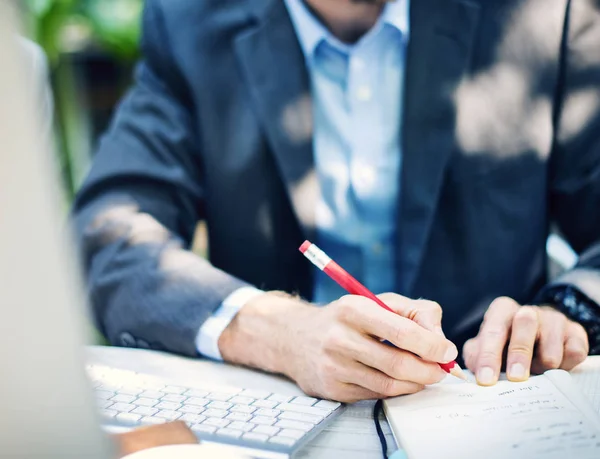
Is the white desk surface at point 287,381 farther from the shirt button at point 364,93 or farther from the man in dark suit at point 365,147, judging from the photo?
the shirt button at point 364,93

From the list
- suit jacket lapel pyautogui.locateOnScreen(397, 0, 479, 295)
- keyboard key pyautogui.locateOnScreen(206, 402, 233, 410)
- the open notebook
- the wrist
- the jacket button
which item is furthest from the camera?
suit jacket lapel pyautogui.locateOnScreen(397, 0, 479, 295)

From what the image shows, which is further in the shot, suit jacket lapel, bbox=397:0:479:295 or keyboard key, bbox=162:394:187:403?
suit jacket lapel, bbox=397:0:479:295

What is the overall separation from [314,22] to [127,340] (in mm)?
632

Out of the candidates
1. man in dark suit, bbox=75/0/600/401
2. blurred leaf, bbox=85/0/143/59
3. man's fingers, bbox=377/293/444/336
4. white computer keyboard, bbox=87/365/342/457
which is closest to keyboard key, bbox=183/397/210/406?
white computer keyboard, bbox=87/365/342/457

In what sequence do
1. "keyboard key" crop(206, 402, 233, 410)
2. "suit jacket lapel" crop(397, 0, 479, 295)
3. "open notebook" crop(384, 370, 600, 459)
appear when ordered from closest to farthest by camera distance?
"open notebook" crop(384, 370, 600, 459), "keyboard key" crop(206, 402, 233, 410), "suit jacket lapel" crop(397, 0, 479, 295)

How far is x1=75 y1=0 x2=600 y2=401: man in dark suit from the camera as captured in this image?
103 cm

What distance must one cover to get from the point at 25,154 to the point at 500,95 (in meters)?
0.90

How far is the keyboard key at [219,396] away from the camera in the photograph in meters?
0.64

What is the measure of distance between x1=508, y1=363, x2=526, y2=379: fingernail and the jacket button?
0.49 m

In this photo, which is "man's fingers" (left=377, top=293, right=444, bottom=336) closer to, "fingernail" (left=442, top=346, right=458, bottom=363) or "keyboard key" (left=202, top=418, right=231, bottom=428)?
"fingernail" (left=442, top=346, right=458, bottom=363)

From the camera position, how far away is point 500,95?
3.38ft

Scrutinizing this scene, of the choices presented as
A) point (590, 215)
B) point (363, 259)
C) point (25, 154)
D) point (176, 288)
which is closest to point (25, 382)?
point (25, 154)

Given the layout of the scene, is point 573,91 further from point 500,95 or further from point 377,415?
point 377,415

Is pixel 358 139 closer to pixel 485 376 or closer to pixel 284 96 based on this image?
pixel 284 96
